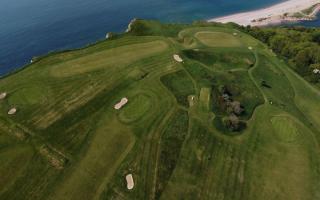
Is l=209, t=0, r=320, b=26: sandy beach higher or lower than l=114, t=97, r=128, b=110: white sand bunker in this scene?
lower

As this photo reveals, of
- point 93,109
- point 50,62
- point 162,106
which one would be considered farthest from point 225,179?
point 50,62

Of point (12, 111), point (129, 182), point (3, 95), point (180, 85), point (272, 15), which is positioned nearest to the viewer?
Answer: point (129, 182)

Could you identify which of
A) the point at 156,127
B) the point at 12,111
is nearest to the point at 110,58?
the point at 12,111

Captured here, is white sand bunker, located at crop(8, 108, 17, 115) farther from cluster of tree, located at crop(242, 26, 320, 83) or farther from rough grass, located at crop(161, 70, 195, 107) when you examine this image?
cluster of tree, located at crop(242, 26, 320, 83)

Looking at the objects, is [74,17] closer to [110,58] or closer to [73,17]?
[73,17]

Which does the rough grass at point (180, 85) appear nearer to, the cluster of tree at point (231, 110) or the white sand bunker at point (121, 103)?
the cluster of tree at point (231, 110)

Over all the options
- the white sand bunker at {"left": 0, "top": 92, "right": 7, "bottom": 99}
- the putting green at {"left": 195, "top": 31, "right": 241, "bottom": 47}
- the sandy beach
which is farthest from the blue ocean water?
the putting green at {"left": 195, "top": 31, "right": 241, "bottom": 47}
